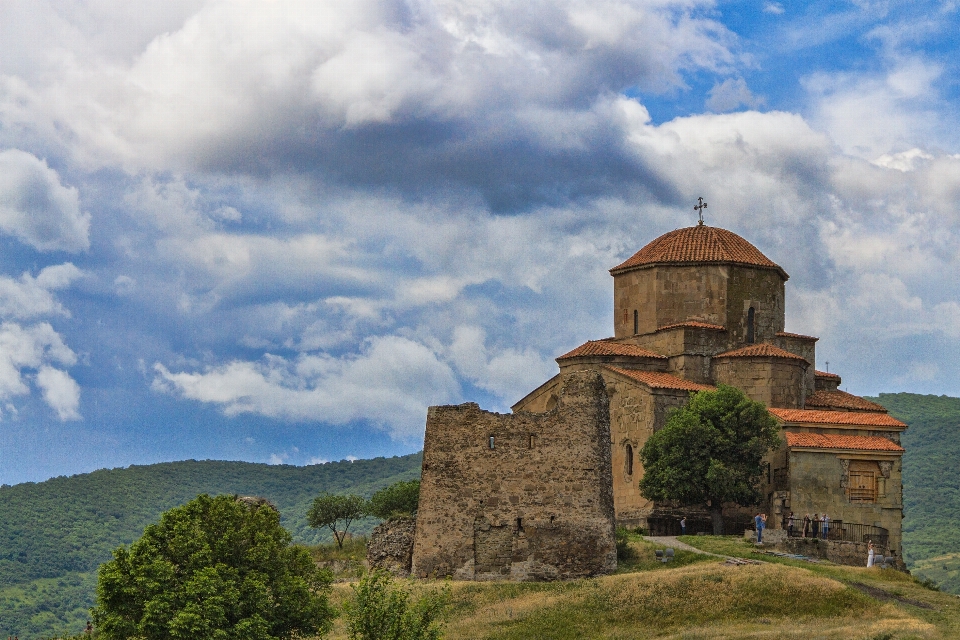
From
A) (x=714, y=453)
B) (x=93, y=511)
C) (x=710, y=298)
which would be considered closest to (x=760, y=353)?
Result: (x=710, y=298)

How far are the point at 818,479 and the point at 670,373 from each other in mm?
8869

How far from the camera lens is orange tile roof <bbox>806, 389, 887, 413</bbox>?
193 ft

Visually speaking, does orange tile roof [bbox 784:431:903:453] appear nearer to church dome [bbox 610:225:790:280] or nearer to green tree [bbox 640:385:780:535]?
green tree [bbox 640:385:780:535]

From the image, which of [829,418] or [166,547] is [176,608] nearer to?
[166,547]

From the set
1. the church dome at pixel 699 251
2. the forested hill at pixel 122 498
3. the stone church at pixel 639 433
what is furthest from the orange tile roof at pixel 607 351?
the forested hill at pixel 122 498

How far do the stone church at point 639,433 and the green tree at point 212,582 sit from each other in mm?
7719

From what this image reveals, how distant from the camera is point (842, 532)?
50406mm

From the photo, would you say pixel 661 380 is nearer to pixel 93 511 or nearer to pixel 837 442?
pixel 837 442

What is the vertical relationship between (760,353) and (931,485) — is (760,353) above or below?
above

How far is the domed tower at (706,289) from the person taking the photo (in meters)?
59.5

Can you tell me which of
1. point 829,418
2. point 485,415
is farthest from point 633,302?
point 485,415

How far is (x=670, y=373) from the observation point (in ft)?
191

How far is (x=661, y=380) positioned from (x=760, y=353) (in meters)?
4.37

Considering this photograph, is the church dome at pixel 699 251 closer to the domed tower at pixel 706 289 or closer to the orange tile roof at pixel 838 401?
the domed tower at pixel 706 289
